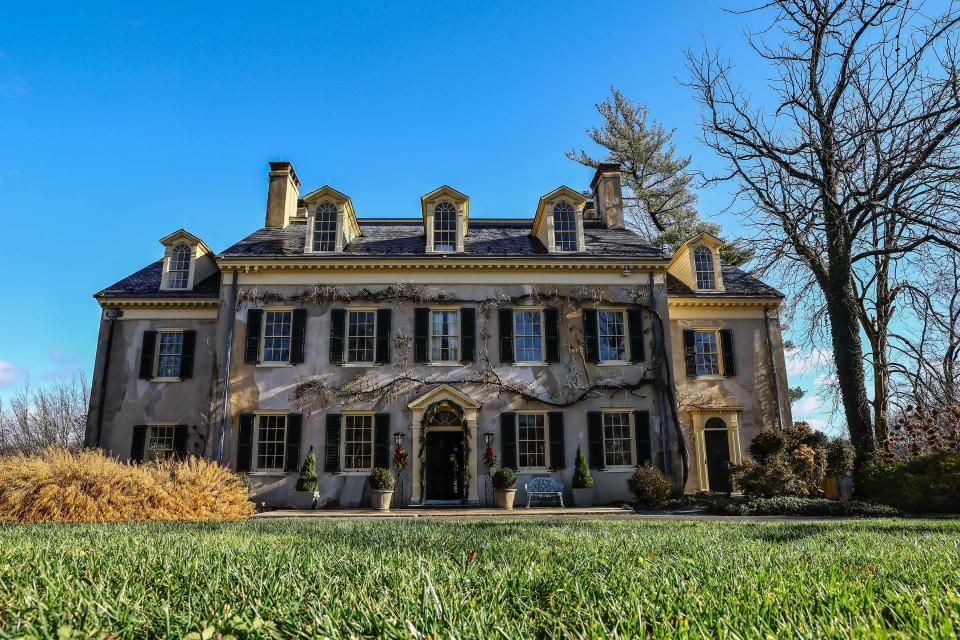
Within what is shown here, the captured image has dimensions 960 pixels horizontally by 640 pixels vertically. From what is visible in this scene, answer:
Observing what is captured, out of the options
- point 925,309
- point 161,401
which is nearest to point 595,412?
point 925,309

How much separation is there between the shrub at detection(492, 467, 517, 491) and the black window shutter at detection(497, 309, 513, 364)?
3.36 meters

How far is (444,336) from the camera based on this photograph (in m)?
18.2

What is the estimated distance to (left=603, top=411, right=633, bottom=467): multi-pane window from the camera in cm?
1750

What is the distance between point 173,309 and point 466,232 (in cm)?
1005

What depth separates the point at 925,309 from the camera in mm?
16969

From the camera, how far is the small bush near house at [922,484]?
41.7ft

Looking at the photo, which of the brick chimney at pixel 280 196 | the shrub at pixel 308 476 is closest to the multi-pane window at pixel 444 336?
the shrub at pixel 308 476

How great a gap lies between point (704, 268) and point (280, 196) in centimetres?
1528

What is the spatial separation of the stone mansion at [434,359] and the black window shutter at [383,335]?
1.8 inches

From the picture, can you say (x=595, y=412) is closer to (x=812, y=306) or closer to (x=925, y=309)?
(x=812, y=306)

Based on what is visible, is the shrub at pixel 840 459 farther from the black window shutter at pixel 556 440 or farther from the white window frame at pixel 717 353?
the black window shutter at pixel 556 440

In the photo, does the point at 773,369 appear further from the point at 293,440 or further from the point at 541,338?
the point at 293,440

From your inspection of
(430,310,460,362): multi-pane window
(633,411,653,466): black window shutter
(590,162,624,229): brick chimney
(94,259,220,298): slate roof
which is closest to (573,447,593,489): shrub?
(633,411,653,466): black window shutter

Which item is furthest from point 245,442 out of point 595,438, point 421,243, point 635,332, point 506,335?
point 635,332
